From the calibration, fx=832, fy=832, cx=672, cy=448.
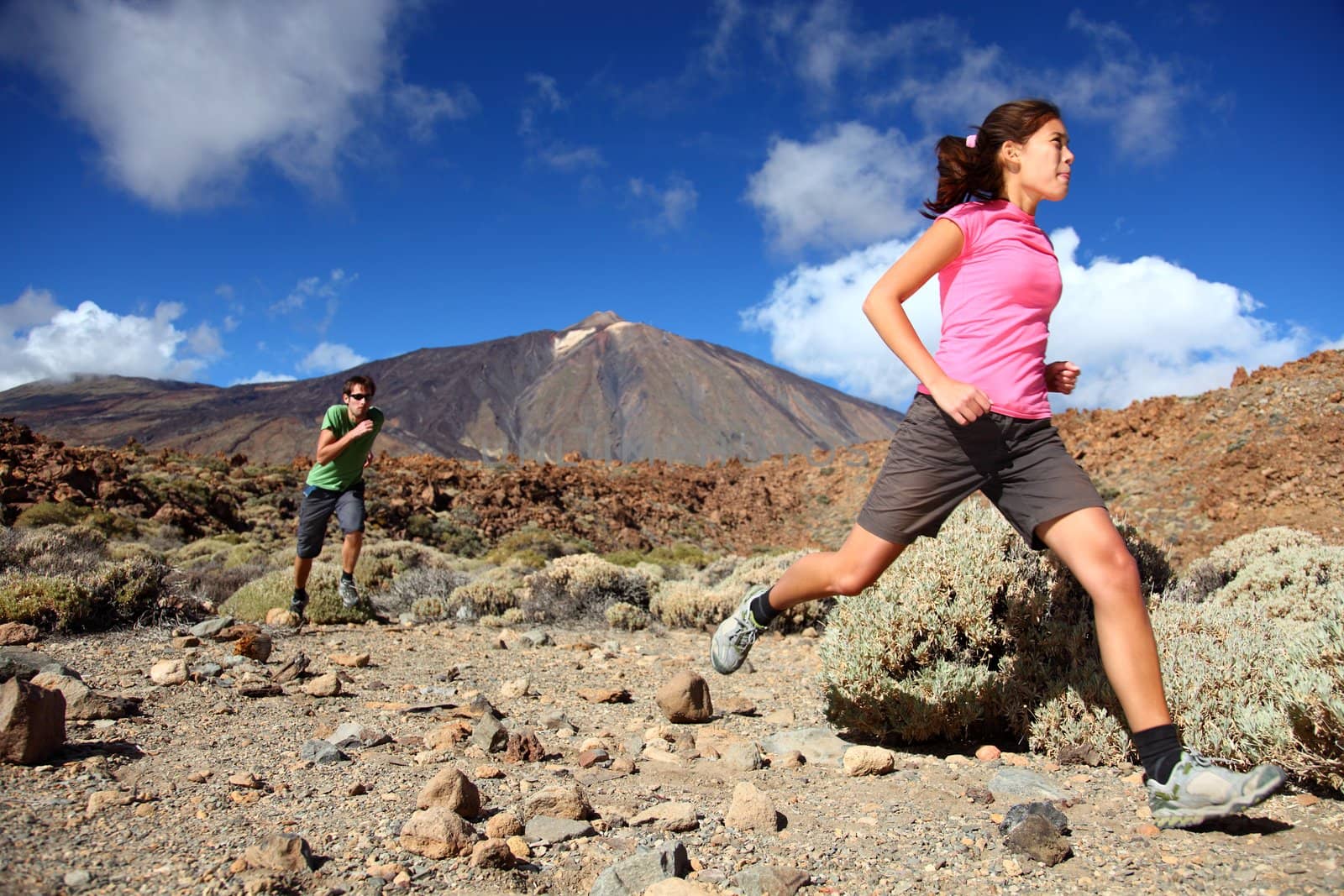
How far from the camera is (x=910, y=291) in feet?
8.56

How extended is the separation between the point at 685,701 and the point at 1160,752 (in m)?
2.11

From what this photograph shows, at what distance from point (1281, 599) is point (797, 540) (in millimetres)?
15167

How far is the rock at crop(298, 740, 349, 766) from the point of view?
2.82 metres

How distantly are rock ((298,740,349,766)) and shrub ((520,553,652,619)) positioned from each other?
4.52 metres

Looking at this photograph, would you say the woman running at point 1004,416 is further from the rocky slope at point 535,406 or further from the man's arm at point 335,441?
the rocky slope at point 535,406

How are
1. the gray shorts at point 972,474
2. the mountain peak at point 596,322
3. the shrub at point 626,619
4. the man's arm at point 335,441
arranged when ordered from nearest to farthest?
the gray shorts at point 972,474 < the man's arm at point 335,441 < the shrub at point 626,619 < the mountain peak at point 596,322

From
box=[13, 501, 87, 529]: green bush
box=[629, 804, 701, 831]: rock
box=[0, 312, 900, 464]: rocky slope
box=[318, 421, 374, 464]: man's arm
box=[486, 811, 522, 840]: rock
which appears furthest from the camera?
box=[0, 312, 900, 464]: rocky slope

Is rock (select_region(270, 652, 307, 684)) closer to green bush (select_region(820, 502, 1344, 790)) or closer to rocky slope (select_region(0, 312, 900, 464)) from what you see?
green bush (select_region(820, 502, 1344, 790))

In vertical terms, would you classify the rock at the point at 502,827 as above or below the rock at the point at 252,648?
below

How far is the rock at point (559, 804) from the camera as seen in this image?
2412 millimetres

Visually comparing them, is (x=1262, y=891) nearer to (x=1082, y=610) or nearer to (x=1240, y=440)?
(x=1082, y=610)

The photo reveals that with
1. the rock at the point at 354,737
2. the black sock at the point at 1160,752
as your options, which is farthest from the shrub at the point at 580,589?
the black sock at the point at 1160,752

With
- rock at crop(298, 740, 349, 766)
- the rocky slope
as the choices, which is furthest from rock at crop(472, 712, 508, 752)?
the rocky slope

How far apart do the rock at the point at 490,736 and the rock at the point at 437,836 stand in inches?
39.7
